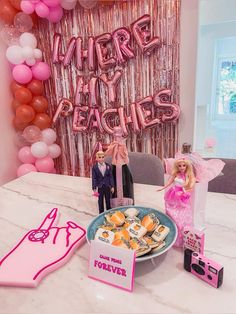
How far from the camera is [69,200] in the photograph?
45.7 inches

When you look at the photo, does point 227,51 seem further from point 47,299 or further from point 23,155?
point 47,299

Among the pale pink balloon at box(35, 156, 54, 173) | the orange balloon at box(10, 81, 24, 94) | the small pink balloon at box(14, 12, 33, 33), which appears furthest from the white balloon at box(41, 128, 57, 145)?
the small pink balloon at box(14, 12, 33, 33)

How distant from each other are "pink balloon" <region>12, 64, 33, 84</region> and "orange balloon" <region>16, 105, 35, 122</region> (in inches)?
9.1

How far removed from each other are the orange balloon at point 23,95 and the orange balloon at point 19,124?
18 centimetres

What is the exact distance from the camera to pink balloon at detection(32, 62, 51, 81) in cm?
236

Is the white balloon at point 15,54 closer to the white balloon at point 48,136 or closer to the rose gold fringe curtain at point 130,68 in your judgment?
the rose gold fringe curtain at point 130,68

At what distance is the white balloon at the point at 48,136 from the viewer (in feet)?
8.13

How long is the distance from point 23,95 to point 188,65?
1453 mm

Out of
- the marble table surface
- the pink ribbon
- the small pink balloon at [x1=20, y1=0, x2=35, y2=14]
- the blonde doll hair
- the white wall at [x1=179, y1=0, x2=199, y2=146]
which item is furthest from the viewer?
the small pink balloon at [x1=20, y1=0, x2=35, y2=14]

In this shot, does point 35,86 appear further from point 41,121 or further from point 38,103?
point 41,121

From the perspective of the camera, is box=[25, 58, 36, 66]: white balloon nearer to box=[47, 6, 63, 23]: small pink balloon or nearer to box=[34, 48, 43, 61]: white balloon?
box=[34, 48, 43, 61]: white balloon

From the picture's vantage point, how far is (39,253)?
0.78m

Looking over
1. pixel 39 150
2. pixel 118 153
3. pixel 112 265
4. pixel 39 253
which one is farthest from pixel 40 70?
pixel 112 265

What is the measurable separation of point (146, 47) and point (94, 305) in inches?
77.7
